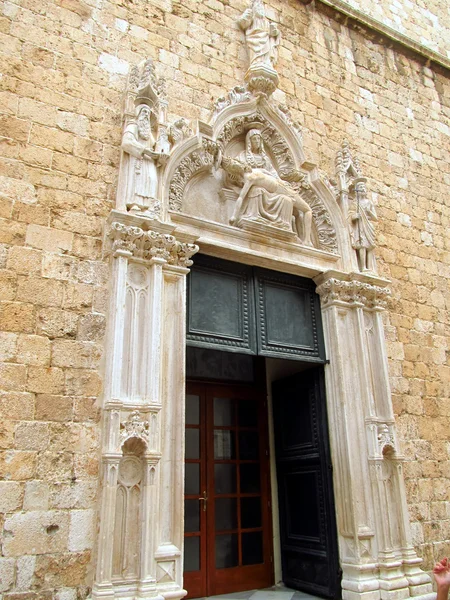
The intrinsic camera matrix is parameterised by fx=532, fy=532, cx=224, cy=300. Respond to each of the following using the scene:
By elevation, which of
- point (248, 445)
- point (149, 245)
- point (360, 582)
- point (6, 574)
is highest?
point (149, 245)

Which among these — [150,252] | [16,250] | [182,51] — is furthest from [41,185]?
[182,51]

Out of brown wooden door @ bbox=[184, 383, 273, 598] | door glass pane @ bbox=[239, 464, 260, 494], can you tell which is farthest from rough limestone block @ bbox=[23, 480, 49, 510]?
door glass pane @ bbox=[239, 464, 260, 494]

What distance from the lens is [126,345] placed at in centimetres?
418

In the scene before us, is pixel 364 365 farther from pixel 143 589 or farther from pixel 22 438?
pixel 22 438

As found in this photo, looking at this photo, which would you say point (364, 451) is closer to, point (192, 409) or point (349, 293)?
point (349, 293)

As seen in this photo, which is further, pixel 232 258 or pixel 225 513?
pixel 225 513

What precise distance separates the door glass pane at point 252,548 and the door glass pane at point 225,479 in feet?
1.59

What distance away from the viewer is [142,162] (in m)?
4.71

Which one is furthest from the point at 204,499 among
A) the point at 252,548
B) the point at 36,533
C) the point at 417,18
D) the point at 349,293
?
the point at 417,18

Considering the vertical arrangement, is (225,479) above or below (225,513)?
above

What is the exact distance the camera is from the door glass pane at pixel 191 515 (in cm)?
536

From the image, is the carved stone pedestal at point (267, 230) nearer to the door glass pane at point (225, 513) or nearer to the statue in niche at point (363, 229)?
the statue in niche at point (363, 229)

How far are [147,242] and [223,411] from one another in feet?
7.86

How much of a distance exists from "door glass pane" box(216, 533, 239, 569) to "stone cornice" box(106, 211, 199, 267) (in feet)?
9.56
